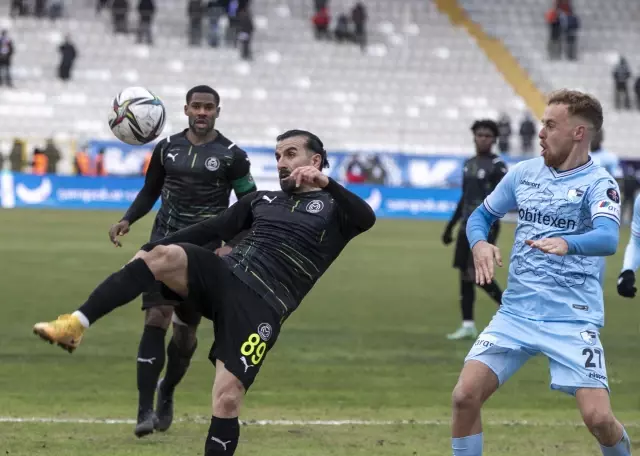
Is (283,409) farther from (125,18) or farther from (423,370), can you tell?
(125,18)

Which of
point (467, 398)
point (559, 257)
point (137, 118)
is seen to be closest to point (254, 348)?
point (467, 398)

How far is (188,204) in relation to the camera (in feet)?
29.7

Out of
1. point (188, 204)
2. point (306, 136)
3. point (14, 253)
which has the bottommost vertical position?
point (14, 253)

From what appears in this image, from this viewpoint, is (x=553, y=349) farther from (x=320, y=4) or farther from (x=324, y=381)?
(x=320, y=4)

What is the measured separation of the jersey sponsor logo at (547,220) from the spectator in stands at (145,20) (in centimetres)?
3824

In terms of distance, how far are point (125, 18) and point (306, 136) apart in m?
38.0

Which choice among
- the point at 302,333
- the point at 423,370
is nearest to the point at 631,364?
the point at 423,370

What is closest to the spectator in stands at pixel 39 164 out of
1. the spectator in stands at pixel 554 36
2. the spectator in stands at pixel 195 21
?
the spectator in stands at pixel 195 21

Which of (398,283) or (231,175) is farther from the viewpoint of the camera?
(398,283)

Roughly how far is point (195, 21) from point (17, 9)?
6.02 meters

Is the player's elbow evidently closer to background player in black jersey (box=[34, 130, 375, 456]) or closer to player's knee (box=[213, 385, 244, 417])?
background player in black jersey (box=[34, 130, 375, 456])

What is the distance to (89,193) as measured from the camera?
35.5 metres

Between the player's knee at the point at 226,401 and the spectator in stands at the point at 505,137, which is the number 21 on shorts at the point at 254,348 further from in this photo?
the spectator in stands at the point at 505,137

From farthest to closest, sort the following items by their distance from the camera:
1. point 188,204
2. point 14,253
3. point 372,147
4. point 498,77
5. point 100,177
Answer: point 498,77 → point 372,147 → point 100,177 → point 14,253 → point 188,204
